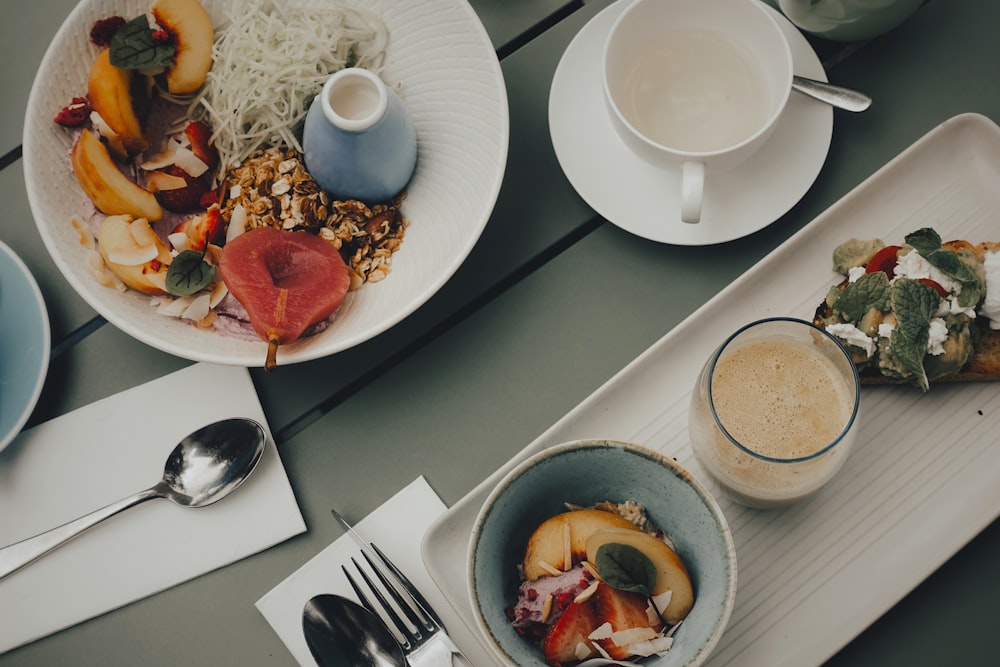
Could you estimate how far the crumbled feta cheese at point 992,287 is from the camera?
0.77 meters

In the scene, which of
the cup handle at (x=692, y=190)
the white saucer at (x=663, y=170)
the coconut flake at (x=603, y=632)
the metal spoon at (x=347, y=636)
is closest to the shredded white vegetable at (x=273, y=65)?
the white saucer at (x=663, y=170)

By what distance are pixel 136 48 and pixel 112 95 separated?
0.06 meters

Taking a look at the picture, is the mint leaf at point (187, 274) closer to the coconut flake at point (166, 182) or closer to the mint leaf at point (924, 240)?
the coconut flake at point (166, 182)

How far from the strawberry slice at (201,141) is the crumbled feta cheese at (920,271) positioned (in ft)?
2.52

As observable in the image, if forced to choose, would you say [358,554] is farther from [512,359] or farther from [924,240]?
[924,240]

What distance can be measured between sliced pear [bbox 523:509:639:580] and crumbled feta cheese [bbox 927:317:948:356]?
0.34m

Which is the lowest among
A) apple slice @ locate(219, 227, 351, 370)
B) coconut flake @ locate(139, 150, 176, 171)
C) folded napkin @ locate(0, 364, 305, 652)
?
folded napkin @ locate(0, 364, 305, 652)

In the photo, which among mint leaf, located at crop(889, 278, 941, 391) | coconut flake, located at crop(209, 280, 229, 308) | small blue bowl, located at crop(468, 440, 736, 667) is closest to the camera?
small blue bowl, located at crop(468, 440, 736, 667)

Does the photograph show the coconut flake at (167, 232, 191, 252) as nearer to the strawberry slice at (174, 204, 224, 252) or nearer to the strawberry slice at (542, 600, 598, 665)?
the strawberry slice at (174, 204, 224, 252)

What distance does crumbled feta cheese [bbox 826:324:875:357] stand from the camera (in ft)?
2.55

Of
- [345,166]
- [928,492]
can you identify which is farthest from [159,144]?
[928,492]

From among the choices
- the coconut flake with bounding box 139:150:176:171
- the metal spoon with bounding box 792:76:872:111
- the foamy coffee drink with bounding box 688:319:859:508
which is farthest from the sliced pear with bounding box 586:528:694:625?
the coconut flake with bounding box 139:150:176:171

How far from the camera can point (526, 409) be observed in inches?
35.0

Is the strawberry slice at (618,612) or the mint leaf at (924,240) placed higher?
the mint leaf at (924,240)
